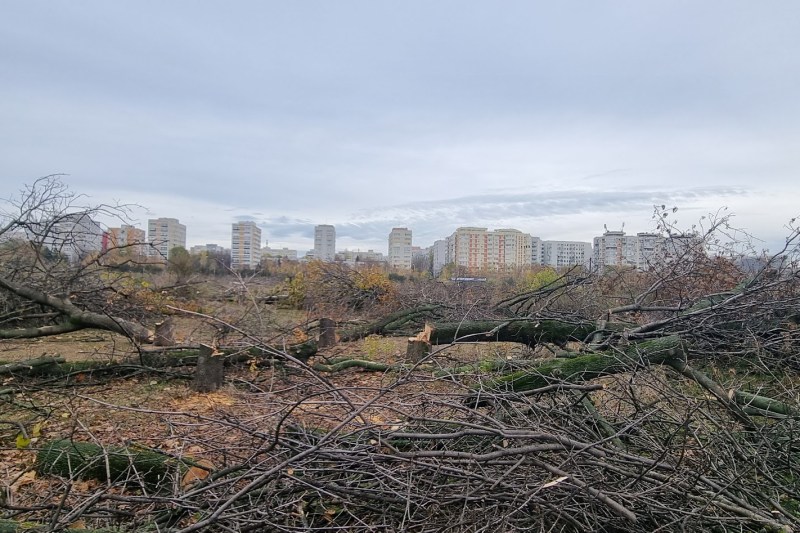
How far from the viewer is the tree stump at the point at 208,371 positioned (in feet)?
20.0

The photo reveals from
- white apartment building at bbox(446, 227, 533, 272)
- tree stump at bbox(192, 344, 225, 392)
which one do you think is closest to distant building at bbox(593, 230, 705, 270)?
tree stump at bbox(192, 344, 225, 392)

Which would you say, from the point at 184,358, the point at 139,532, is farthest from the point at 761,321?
the point at 184,358

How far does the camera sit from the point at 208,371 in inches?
242

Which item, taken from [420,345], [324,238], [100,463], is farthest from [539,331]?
[324,238]

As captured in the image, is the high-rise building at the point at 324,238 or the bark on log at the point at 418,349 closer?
the bark on log at the point at 418,349

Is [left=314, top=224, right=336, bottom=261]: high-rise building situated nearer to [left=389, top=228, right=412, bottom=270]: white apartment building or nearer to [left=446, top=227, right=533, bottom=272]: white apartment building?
[left=389, top=228, right=412, bottom=270]: white apartment building

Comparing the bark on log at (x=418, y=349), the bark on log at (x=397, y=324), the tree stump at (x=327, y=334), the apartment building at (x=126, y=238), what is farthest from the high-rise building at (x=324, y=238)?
the bark on log at (x=418, y=349)

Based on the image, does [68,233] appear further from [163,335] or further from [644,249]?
[644,249]

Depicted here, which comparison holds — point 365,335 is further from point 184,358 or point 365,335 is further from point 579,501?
point 579,501

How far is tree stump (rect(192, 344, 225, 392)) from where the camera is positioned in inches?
240

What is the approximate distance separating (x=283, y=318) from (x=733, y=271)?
429 inches

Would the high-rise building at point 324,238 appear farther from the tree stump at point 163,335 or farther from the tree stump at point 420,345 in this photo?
the tree stump at point 420,345

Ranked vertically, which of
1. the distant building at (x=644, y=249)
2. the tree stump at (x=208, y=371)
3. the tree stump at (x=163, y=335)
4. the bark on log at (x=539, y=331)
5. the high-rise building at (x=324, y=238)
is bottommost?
the tree stump at (x=208, y=371)

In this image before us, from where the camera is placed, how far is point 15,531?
2285mm
